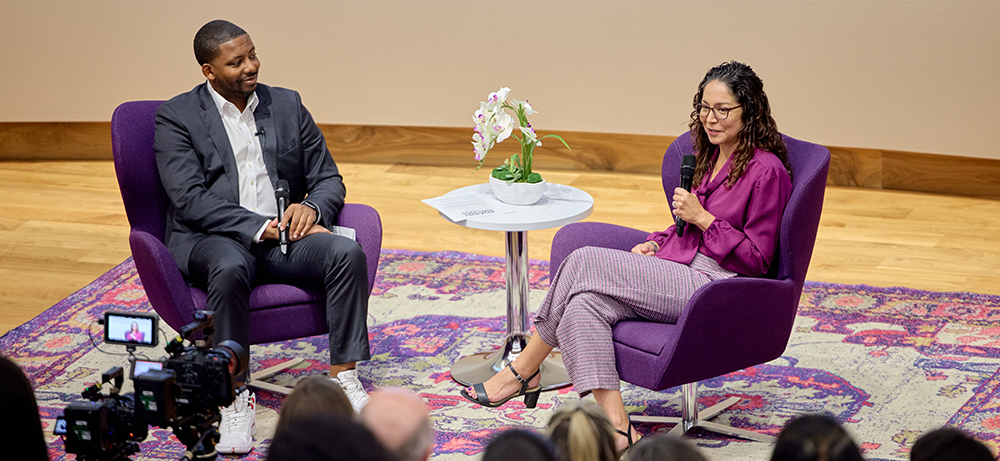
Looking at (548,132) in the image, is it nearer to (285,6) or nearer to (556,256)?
(285,6)

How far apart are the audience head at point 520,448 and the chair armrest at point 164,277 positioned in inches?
83.5

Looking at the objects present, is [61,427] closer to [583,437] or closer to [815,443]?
[583,437]

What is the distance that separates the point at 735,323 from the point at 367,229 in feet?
4.55

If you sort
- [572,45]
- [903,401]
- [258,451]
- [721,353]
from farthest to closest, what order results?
[572,45] → [903,401] → [258,451] → [721,353]

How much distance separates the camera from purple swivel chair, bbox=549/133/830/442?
283 centimetres

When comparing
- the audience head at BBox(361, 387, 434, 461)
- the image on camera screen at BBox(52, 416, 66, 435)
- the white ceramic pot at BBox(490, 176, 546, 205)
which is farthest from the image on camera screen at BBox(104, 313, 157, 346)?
the white ceramic pot at BBox(490, 176, 546, 205)

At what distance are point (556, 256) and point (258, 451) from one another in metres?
1.17

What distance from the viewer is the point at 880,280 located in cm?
457

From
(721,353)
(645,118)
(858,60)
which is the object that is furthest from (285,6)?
(721,353)

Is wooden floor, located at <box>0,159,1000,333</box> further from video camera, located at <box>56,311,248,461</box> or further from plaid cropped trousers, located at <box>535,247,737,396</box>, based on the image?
video camera, located at <box>56,311,248,461</box>

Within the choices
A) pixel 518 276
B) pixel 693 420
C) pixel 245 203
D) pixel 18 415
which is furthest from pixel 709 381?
pixel 18 415

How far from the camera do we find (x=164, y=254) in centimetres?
324

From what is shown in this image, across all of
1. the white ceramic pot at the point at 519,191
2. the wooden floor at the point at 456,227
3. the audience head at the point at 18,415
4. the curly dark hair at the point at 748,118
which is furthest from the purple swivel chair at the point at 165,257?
the audience head at the point at 18,415

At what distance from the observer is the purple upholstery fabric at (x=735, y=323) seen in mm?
2830
